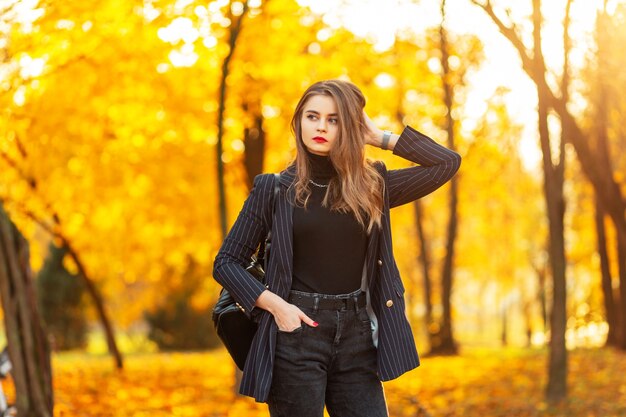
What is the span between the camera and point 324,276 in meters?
3.08

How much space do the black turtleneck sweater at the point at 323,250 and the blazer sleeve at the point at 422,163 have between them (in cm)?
32

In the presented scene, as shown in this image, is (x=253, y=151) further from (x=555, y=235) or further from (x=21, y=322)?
(x=21, y=322)

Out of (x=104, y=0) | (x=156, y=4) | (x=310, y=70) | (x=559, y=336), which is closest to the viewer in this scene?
(x=104, y=0)

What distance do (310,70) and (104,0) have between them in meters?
4.49

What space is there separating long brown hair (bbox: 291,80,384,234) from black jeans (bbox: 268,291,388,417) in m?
0.32

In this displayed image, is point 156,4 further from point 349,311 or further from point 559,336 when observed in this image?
point 349,311

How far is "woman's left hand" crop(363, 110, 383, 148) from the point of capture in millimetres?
3248

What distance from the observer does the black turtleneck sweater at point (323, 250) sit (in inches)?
121

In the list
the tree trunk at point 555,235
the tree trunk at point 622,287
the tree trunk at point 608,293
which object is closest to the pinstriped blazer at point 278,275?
the tree trunk at point 555,235

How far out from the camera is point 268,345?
3070 mm

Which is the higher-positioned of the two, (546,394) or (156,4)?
(156,4)

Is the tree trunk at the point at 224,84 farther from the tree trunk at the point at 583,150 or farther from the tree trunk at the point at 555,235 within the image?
the tree trunk at the point at 555,235

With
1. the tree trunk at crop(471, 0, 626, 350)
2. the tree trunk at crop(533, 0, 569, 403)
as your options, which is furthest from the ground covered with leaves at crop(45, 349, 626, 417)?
the tree trunk at crop(471, 0, 626, 350)

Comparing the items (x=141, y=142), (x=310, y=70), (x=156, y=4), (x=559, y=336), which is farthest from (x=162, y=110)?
(x=559, y=336)
